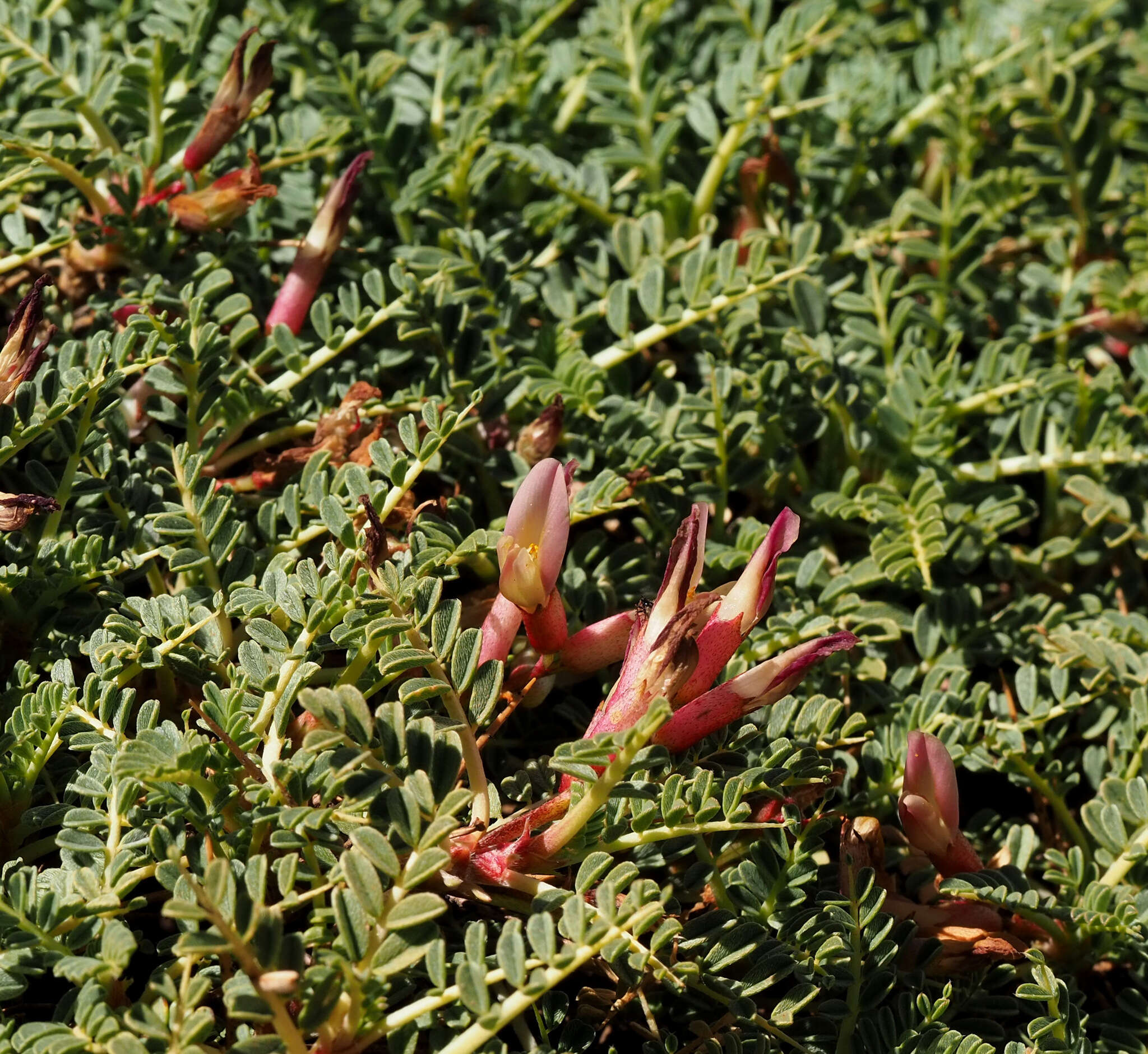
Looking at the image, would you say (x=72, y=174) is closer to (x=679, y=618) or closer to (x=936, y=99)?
(x=679, y=618)

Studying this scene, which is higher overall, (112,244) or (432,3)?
(432,3)

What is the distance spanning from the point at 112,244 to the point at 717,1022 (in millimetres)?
1414

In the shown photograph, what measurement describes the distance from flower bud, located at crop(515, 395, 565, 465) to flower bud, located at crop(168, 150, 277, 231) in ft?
1.77

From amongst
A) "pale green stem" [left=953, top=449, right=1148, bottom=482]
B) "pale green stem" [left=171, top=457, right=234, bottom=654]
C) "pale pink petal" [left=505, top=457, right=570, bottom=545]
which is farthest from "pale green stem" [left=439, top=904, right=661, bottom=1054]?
"pale green stem" [left=953, top=449, right=1148, bottom=482]

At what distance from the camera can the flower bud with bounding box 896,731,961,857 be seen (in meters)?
1.52

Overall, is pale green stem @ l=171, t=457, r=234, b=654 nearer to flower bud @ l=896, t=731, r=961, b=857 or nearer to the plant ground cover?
the plant ground cover

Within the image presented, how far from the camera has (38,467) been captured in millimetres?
1529

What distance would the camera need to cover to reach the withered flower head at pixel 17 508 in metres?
1.42

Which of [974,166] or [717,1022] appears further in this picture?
[974,166]

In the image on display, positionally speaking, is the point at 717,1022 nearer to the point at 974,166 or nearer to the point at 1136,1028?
the point at 1136,1028

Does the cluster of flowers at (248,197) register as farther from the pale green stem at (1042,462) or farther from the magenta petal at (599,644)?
the pale green stem at (1042,462)

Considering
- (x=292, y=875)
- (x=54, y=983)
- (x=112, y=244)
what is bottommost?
(x=54, y=983)

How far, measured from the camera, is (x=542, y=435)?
173 cm

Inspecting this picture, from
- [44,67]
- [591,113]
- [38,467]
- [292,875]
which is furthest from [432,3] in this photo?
[292,875]
